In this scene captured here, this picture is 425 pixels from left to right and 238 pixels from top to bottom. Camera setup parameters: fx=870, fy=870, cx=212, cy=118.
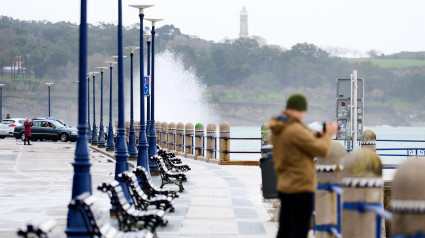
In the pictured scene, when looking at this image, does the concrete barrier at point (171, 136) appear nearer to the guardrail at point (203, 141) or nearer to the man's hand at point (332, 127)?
the guardrail at point (203, 141)

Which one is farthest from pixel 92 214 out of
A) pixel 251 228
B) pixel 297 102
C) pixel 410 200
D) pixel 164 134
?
pixel 164 134

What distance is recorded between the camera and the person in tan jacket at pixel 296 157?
8.34 meters

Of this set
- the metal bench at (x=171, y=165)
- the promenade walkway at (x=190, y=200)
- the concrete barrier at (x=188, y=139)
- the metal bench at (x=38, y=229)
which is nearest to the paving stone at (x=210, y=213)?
the promenade walkway at (x=190, y=200)

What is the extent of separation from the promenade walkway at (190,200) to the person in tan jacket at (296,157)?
15.6 ft

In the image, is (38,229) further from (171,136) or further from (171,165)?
(171,136)

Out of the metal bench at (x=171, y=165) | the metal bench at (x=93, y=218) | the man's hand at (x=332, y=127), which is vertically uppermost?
the man's hand at (x=332, y=127)

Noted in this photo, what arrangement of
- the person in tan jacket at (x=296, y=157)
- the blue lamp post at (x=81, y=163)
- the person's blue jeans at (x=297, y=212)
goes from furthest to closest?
the blue lamp post at (x=81, y=163) < the person's blue jeans at (x=297, y=212) < the person in tan jacket at (x=296, y=157)

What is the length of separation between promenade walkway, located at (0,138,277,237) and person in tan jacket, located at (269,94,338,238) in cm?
474

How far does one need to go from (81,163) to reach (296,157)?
3758 mm

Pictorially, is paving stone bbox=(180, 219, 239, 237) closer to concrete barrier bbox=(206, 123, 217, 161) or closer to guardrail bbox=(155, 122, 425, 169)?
guardrail bbox=(155, 122, 425, 169)

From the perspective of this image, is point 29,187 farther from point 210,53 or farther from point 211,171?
point 210,53

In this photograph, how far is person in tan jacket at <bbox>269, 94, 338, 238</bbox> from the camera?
27.3ft

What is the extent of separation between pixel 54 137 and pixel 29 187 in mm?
41862

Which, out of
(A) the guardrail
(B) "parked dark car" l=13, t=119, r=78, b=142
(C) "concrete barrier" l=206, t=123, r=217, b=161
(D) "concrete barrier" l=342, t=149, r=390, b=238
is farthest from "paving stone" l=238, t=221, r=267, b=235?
(B) "parked dark car" l=13, t=119, r=78, b=142
